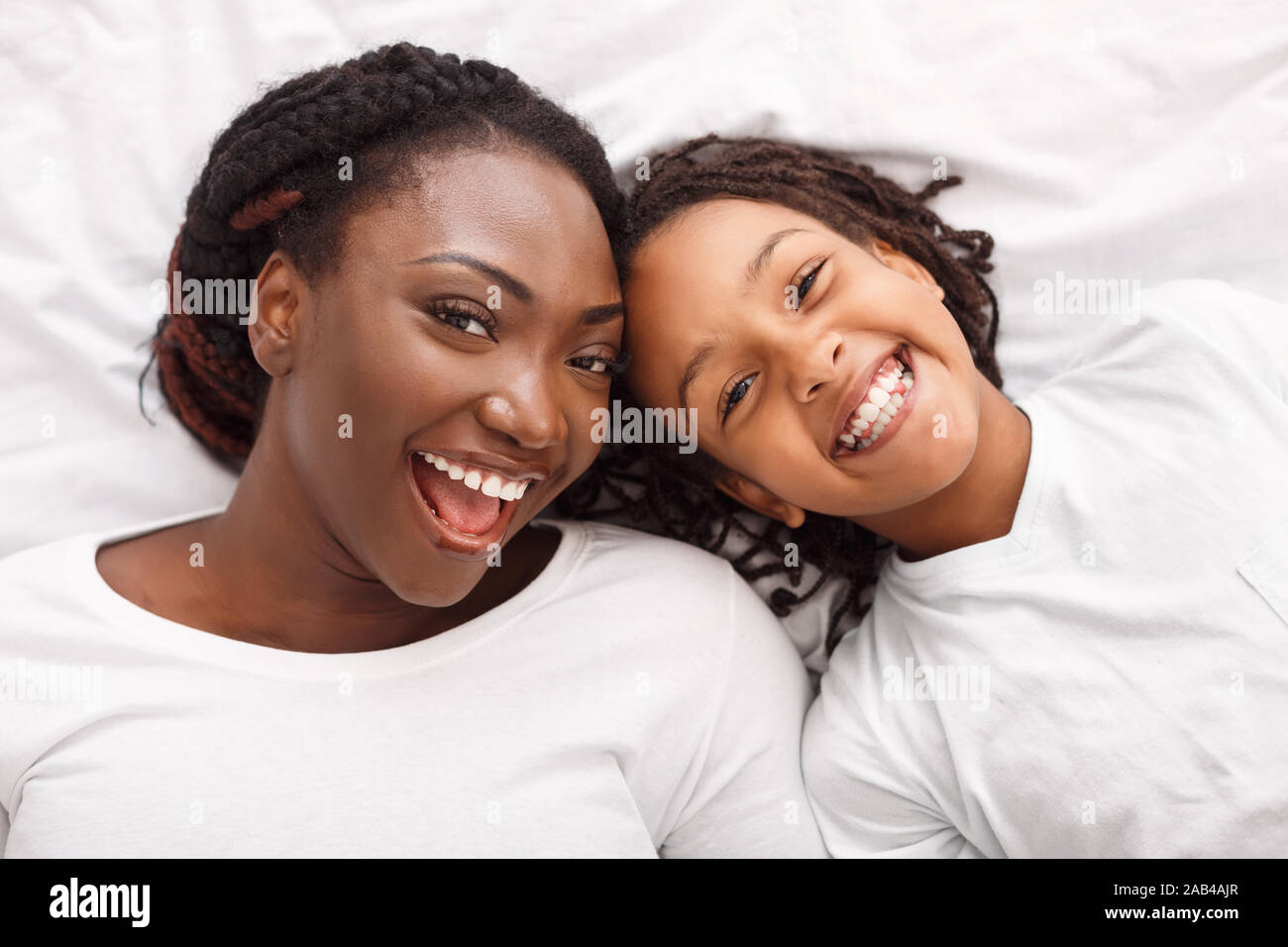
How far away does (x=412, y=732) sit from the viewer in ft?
4.81

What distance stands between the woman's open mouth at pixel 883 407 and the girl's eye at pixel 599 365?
0.99ft

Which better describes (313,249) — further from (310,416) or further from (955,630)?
(955,630)

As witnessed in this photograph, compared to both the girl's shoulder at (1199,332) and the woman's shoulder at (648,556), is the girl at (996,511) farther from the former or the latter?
the woman's shoulder at (648,556)

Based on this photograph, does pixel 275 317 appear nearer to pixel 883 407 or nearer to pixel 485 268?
pixel 485 268

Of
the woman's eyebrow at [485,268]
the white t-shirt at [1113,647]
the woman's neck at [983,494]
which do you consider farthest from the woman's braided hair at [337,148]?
the white t-shirt at [1113,647]

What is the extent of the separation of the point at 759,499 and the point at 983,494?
0.32 metres

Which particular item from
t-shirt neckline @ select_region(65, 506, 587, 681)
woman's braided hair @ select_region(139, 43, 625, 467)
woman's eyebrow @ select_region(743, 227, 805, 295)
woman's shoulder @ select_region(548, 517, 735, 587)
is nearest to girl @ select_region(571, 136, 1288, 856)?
woman's eyebrow @ select_region(743, 227, 805, 295)

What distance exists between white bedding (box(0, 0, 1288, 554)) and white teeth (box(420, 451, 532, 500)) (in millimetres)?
642

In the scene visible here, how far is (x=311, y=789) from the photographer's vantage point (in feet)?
4.64

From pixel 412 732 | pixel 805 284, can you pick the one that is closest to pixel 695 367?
pixel 805 284

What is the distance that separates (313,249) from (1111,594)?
3.72 ft

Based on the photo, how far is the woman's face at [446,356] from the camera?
1.28 m
